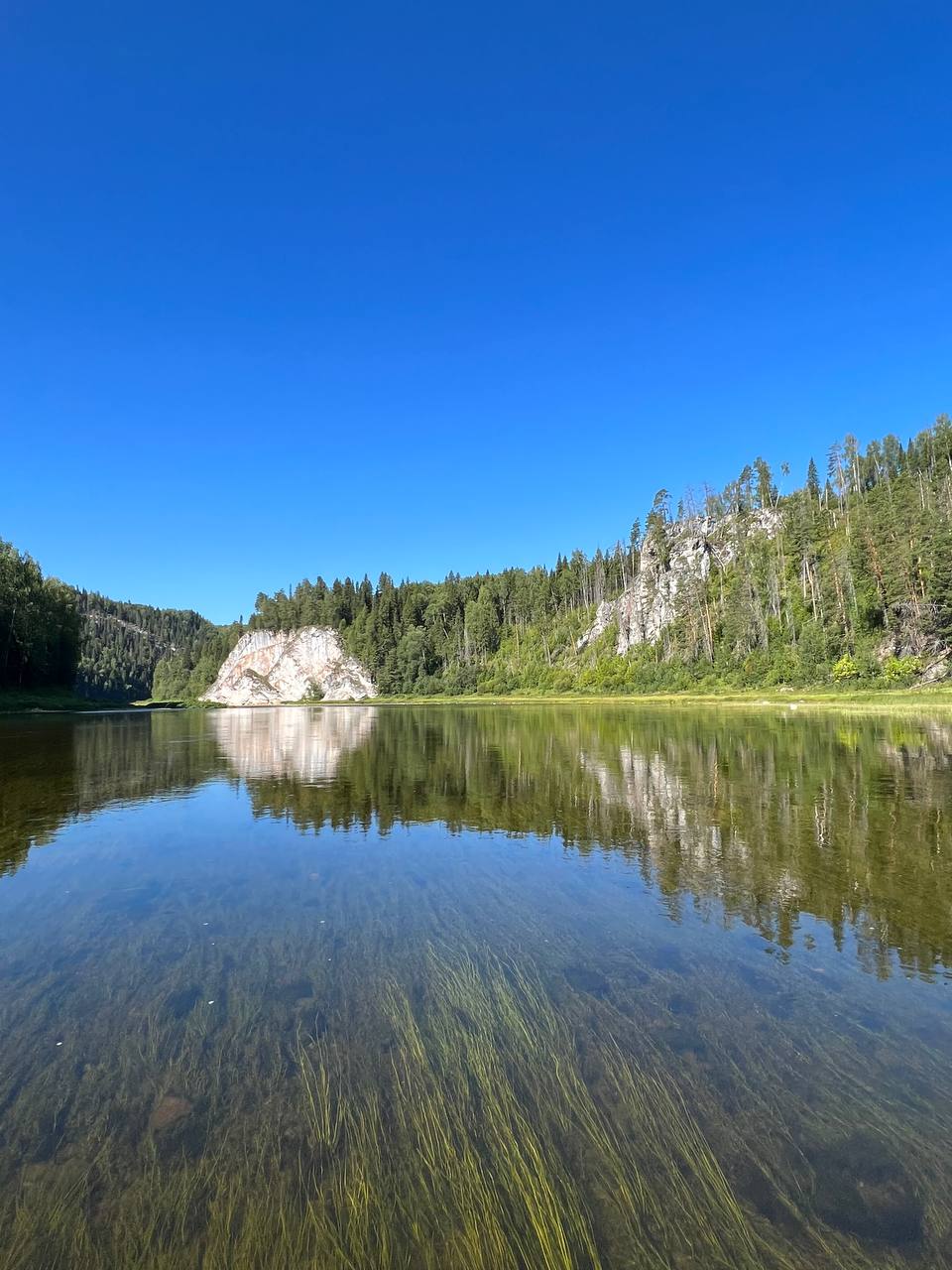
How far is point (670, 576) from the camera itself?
172875 millimetres

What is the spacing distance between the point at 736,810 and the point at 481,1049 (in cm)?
1554

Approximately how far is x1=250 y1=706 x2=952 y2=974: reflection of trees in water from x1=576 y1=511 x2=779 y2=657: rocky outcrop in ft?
401

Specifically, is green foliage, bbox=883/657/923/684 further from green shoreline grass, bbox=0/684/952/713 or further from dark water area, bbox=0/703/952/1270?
dark water area, bbox=0/703/952/1270

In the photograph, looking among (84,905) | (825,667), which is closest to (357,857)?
(84,905)

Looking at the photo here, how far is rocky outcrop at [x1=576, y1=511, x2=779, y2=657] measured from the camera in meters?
164

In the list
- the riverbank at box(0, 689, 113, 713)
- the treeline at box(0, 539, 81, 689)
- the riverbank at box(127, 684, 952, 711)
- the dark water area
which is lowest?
the riverbank at box(127, 684, 952, 711)

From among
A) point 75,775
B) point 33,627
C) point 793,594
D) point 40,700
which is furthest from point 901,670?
point 40,700

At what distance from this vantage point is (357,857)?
15914 millimetres

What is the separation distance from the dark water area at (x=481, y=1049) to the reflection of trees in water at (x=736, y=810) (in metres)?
0.16

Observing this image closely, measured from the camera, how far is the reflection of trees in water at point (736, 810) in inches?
468

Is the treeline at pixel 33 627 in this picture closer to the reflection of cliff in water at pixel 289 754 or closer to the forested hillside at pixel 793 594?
the reflection of cliff in water at pixel 289 754

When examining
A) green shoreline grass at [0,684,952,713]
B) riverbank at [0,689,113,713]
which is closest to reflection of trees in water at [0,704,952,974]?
green shoreline grass at [0,684,952,713]

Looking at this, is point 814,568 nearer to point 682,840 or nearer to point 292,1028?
point 682,840

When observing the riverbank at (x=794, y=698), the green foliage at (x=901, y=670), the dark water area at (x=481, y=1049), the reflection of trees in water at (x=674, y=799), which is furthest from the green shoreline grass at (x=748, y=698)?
the dark water area at (x=481, y=1049)
